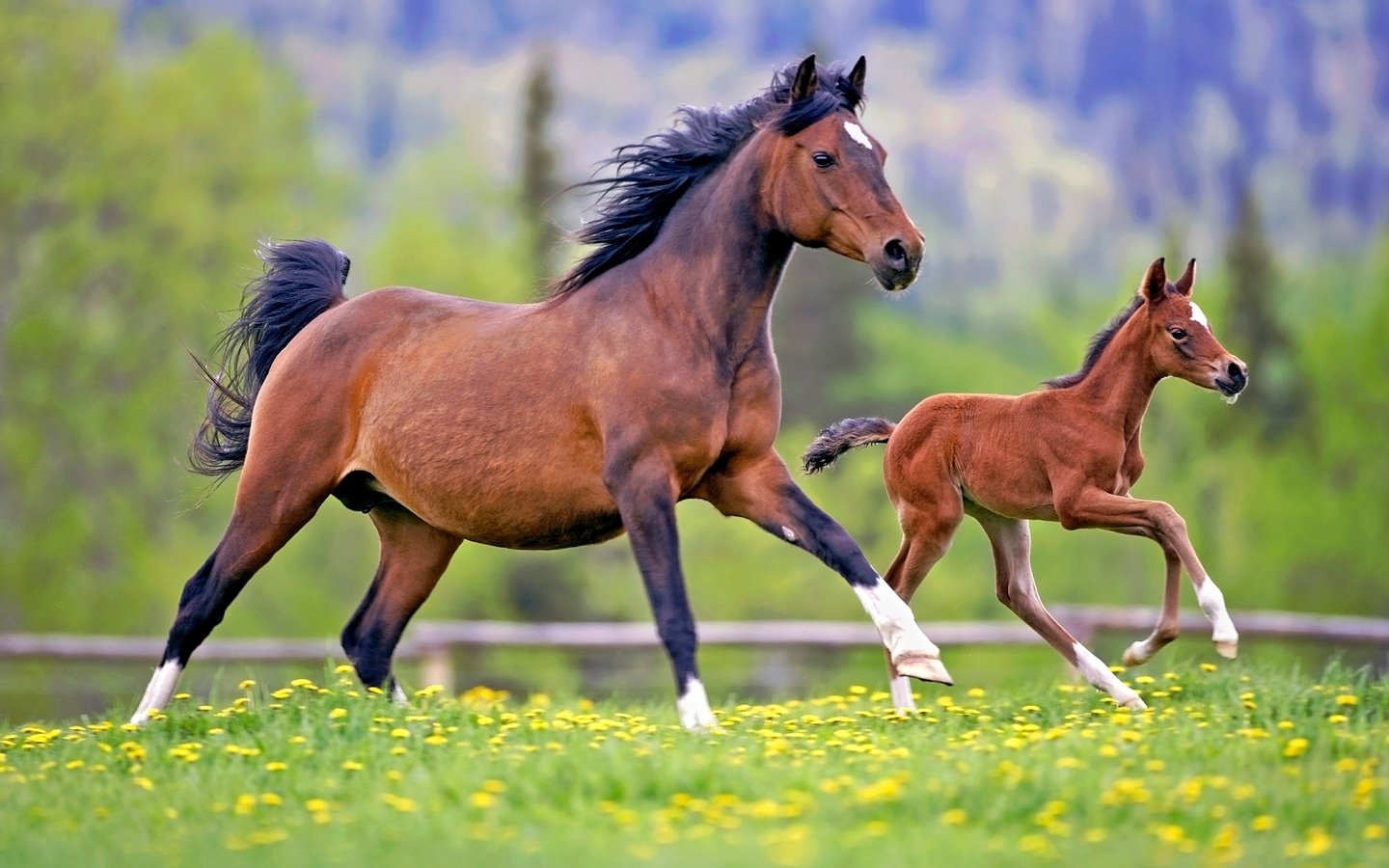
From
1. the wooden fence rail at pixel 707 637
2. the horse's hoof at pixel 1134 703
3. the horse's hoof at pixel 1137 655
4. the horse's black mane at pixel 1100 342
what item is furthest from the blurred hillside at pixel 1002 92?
the horse's hoof at pixel 1134 703

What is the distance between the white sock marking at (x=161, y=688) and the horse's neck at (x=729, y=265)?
269 centimetres

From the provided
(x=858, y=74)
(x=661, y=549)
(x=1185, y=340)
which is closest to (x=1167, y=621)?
(x=1185, y=340)

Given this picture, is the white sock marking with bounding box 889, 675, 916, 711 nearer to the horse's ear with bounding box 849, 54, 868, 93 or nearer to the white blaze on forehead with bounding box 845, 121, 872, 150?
the white blaze on forehead with bounding box 845, 121, 872, 150

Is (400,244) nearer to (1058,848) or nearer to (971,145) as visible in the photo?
(1058,848)

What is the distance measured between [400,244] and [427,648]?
20995mm

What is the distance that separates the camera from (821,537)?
6336mm

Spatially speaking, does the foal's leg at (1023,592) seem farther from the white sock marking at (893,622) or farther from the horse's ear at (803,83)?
the horse's ear at (803,83)

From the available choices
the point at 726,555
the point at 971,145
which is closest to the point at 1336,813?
the point at 726,555

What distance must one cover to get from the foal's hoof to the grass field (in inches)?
9.1

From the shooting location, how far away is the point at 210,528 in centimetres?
3111

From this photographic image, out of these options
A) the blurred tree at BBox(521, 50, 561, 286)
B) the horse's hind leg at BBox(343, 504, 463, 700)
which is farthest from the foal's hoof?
the blurred tree at BBox(521, 50, 561, 286)

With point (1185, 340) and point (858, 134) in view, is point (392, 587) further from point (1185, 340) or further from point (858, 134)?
point (1185, 340)

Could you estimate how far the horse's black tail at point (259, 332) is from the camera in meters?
Result: 7.92

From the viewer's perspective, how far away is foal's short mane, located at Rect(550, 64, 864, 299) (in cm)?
700
